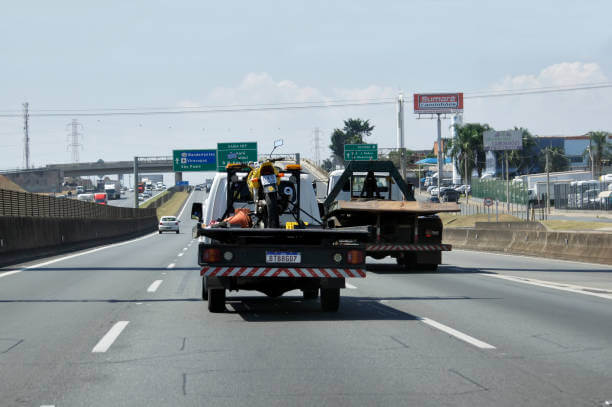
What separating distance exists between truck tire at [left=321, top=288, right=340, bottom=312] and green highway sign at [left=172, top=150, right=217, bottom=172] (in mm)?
52544

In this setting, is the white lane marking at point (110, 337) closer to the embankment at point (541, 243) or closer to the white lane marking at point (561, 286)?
the white lane marking at point (561, 286)

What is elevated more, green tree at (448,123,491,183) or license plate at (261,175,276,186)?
green tree at (448,123,491,183)

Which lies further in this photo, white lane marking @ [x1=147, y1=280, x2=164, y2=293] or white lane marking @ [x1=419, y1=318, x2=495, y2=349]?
white lane marking @ [x1=147, y1=280, x2=164, y2=293]

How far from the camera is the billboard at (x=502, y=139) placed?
104375mm

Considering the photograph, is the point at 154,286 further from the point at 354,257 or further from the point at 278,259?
the point at 354,257

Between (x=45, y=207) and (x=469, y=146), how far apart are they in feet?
328

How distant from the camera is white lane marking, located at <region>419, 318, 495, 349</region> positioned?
8.53 meters

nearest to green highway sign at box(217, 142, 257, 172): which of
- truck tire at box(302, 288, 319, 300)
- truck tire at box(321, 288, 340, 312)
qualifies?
truck tire at box(302, 288, 319, 300)

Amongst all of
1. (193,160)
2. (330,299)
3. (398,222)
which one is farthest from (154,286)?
(193,160)

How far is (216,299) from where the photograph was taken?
36.8 ft

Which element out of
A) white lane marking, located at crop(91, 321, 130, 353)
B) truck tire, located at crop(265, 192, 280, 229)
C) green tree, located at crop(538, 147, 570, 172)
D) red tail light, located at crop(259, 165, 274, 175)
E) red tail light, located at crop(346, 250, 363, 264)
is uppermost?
green tree, located at crop(538, 147, 570, 172)

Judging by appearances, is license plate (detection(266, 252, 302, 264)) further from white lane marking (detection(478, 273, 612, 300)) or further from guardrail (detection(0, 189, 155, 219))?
guardrail (detection(0, 189, 155, 219))

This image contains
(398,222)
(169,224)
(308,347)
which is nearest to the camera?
(308,347)

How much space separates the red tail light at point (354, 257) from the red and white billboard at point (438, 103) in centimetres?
11024
